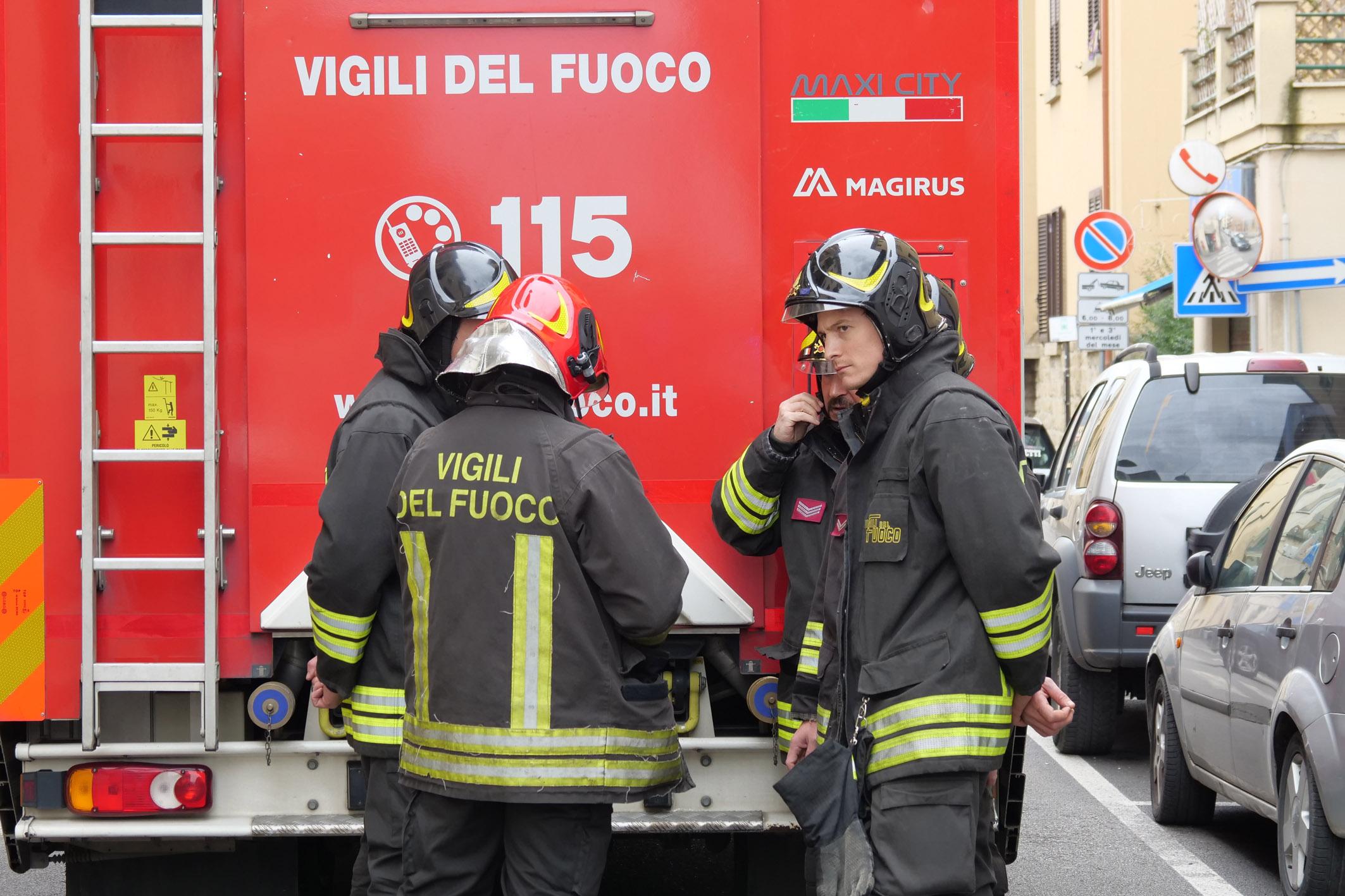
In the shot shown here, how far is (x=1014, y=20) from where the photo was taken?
4738 mm

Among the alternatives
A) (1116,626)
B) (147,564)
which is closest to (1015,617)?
(147,564)

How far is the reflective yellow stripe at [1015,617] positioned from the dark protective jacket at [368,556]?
143cm

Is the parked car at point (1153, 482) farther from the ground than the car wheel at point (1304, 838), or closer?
farther from the ground

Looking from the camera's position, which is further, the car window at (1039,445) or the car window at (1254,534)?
the car window at (1039,445)

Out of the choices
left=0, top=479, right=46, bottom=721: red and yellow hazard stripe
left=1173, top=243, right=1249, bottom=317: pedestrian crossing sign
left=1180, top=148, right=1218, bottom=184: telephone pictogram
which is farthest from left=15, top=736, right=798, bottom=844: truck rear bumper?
left=1180, top=148, right=1218, bottom=184: telephone pictogram

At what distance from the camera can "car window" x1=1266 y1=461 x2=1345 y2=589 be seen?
20.7ft

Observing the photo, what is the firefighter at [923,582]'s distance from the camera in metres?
3.86

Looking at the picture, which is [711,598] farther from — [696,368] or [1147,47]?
[1147,47]

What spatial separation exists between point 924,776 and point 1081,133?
100 feet

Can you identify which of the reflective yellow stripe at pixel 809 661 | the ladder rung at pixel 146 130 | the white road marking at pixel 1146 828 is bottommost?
the white road marking at pixel 1146 828

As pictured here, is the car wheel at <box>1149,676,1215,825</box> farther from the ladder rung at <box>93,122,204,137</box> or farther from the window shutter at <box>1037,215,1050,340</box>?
the window shutter at <box>1037,215,1050,340</box>

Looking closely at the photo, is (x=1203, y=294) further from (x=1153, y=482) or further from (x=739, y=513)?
(x=739, y=513)

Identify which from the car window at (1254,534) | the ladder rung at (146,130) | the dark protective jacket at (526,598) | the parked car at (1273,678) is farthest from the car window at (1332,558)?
the ladder rung at (146,130)

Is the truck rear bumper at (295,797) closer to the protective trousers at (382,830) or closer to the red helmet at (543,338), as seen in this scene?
the protective trousers at (382,830)
